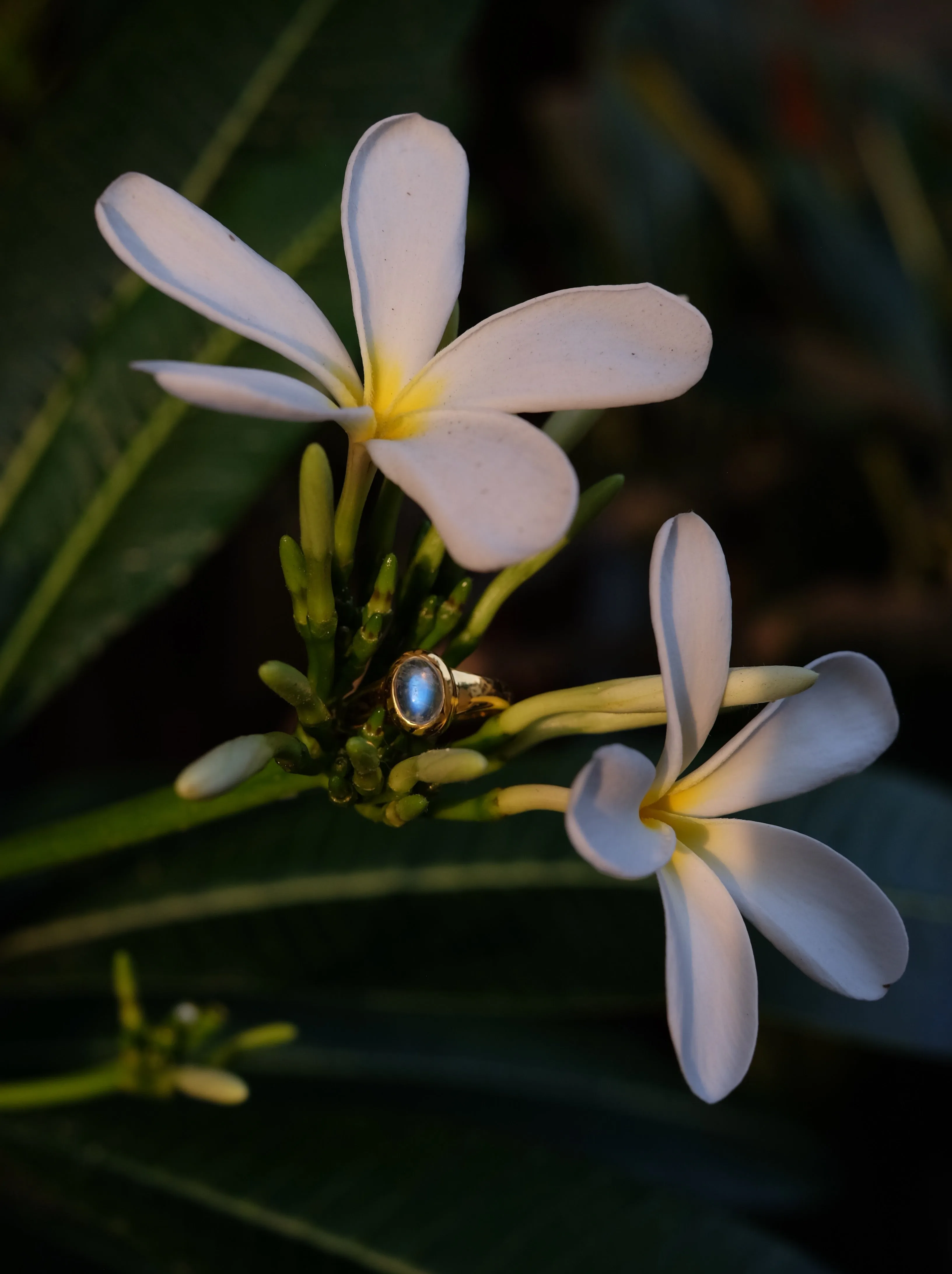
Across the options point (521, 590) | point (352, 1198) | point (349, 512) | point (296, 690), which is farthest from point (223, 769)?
point (521, 590)

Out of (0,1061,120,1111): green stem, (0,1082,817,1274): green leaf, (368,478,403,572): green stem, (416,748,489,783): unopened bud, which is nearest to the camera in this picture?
(416,748,489,783): unopened bud

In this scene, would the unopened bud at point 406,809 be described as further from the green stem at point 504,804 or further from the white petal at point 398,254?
the white petal at point 398,254

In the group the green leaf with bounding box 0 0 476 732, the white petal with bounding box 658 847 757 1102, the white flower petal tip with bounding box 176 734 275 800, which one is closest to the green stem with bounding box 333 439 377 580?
the white flower petal tip with bounding box 176 734 275 800

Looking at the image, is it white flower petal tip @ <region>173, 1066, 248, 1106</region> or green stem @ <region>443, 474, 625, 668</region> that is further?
white flower petal tip @ <region>173, 1066, 248, 1106</region>

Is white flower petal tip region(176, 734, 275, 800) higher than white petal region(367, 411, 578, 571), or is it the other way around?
white petal region(367, 411, 578, 571)

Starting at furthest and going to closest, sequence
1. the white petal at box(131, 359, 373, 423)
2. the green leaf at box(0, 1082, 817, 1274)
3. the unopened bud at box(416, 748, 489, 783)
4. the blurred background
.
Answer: the blurred background
the green leaf at box(0, 1082, 817, 1274)
the unopened bud at box(416, 748, 489, 783)
the white petal at box(131, 359, 373, 423)

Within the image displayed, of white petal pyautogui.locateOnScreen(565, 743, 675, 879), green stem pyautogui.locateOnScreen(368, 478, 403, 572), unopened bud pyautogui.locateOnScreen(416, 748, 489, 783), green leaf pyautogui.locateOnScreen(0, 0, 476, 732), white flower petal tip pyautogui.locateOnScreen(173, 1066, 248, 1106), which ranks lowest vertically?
white petal pyautogui.locateOnScreen(565, 743, 675, 879)

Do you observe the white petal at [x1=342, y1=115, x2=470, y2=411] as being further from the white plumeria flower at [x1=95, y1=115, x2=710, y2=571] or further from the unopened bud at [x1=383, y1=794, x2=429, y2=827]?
the unopened bud at [x1=383, y1=794, x2=429, y2=827]
